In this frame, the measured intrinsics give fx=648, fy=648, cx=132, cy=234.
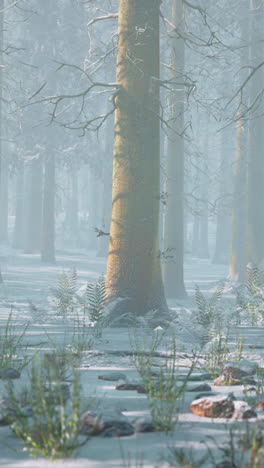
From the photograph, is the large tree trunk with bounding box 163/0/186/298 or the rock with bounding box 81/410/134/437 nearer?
the rock with bounding box 81/410/134/437

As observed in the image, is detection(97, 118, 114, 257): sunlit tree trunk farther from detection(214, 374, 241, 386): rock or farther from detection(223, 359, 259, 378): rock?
detection(214, 374, 241, 386): rock

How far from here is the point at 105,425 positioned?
304cm

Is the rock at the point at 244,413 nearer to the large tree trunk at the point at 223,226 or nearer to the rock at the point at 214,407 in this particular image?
the rock at the point at 214,407

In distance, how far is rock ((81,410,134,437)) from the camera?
3.01 meters

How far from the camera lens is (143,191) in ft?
31.3

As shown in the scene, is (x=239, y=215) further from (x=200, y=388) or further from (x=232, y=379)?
(x=200, y=388)

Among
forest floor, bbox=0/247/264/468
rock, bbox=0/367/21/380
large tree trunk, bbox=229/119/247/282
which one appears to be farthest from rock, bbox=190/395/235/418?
large tree trunk, bbox=229/119/247/282

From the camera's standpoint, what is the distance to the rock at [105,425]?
3010 mm

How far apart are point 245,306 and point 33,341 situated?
183 inches

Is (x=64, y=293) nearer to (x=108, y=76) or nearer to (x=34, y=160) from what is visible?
(x=34, y=160)

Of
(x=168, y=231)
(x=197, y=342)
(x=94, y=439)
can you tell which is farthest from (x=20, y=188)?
(x=94, y=439)

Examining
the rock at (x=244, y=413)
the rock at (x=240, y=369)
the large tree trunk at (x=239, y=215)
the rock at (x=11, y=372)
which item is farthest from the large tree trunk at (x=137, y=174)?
the large tree trunk at (x=239, y=215)

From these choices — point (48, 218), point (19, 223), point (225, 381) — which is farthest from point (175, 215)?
point (19, 223)

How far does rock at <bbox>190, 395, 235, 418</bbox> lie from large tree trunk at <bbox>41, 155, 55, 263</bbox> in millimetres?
24391
